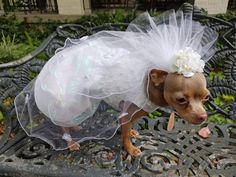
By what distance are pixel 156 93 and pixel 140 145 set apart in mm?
369

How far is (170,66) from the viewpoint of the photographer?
107cm

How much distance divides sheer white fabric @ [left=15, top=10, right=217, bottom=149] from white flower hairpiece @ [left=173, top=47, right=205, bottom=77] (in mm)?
22

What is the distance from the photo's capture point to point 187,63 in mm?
1034

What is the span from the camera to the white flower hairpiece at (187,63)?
1032 mm

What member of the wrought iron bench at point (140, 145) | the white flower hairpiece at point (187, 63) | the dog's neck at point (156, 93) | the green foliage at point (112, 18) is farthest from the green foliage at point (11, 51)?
the white flower hairpiece at point (187, 63)

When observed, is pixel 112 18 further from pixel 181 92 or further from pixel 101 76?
pixel 181 92

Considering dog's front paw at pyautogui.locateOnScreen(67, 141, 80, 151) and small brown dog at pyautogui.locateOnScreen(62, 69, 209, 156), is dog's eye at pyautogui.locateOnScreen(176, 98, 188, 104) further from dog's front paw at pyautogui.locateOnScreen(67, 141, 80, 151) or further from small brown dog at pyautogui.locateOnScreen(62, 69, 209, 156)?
dog's front paw at pyautogui.locateOnScreen(67, 141, 80, 151)

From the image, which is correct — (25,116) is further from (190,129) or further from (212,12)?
(212,12)

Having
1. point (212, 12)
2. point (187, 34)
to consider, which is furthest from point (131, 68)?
point (212, 12)

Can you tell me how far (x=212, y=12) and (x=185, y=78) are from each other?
3.15m

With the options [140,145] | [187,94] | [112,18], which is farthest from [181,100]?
[112,18]

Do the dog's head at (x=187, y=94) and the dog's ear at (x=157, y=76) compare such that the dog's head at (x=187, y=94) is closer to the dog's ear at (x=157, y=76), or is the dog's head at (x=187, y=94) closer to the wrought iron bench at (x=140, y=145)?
the dog's ear at (x=157, y=76)

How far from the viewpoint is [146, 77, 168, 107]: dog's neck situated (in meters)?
1.12

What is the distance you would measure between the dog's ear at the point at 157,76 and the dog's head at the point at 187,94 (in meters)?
0.01
